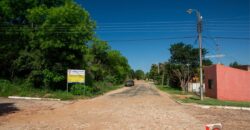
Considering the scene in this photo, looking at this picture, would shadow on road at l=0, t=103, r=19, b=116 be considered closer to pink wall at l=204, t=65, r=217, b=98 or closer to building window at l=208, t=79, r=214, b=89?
pink wall at l=204, t=65, r=217, b=98

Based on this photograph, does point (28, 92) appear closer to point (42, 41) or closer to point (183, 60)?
point (42, 41)

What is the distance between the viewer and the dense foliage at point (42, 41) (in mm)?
27000

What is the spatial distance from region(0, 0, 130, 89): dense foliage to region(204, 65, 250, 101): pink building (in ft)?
49.2

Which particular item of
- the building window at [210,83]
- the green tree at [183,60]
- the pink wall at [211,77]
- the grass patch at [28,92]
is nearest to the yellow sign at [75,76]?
the grass patch at [28,92]

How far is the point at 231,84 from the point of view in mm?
26156

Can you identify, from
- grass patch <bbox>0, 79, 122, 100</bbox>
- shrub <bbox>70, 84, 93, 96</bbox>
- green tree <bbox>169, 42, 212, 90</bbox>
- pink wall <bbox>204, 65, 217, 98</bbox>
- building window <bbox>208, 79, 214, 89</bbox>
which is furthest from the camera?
green tree <bbox>169, 42, 212, 90</bbox>

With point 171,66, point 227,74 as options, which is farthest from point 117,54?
point 227,74

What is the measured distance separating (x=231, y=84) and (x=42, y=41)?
20.6m

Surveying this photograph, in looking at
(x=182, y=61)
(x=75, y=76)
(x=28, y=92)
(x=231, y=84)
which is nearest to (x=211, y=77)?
(x=231, y=84)

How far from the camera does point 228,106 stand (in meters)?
18.1

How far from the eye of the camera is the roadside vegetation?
88.1 feet

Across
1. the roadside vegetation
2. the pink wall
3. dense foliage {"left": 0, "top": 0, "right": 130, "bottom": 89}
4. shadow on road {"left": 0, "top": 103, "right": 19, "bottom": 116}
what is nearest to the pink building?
the pink wall

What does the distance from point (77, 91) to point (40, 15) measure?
973cm

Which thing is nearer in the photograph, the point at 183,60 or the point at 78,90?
the point at 78,90
